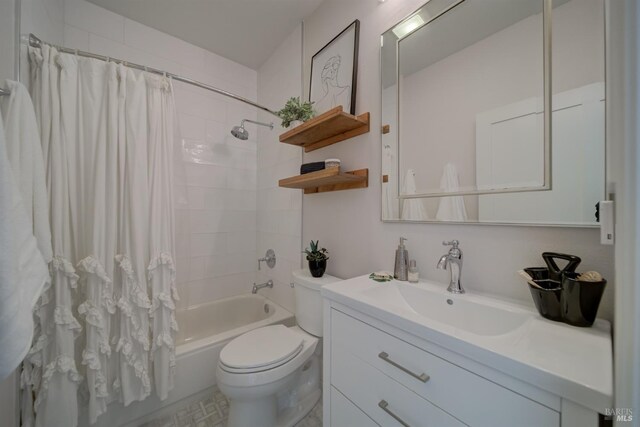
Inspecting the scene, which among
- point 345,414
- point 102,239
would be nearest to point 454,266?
point 345,414

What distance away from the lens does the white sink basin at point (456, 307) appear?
740 millimetres

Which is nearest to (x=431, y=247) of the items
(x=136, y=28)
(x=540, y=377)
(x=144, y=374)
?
(x=540, y=377)

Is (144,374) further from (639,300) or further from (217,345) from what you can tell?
(639,300)

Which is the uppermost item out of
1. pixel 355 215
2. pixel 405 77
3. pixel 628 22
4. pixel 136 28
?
pixel 136 28

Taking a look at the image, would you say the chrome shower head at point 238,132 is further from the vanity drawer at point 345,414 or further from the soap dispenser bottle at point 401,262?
the vanity drawer at point 345,414

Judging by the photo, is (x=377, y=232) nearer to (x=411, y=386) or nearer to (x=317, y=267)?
(x=317, y=267)

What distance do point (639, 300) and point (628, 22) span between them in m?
0.36

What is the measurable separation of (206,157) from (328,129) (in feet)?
4.01

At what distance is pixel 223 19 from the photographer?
1707mm

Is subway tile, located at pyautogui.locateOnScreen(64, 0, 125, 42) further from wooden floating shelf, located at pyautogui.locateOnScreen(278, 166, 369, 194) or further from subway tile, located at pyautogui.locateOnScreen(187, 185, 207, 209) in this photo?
wooden floating shelf, located at pyautogui.locateOnScreen(278, 166, 369, 194)

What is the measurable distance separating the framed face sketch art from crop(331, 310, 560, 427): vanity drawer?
118 cm

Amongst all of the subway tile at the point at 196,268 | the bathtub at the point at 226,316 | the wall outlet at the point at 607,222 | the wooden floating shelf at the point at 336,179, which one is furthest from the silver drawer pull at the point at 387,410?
the subway tile at the point at 196,268

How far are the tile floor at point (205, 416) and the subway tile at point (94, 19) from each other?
252 centimetres

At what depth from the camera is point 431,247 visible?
104 centimetres
